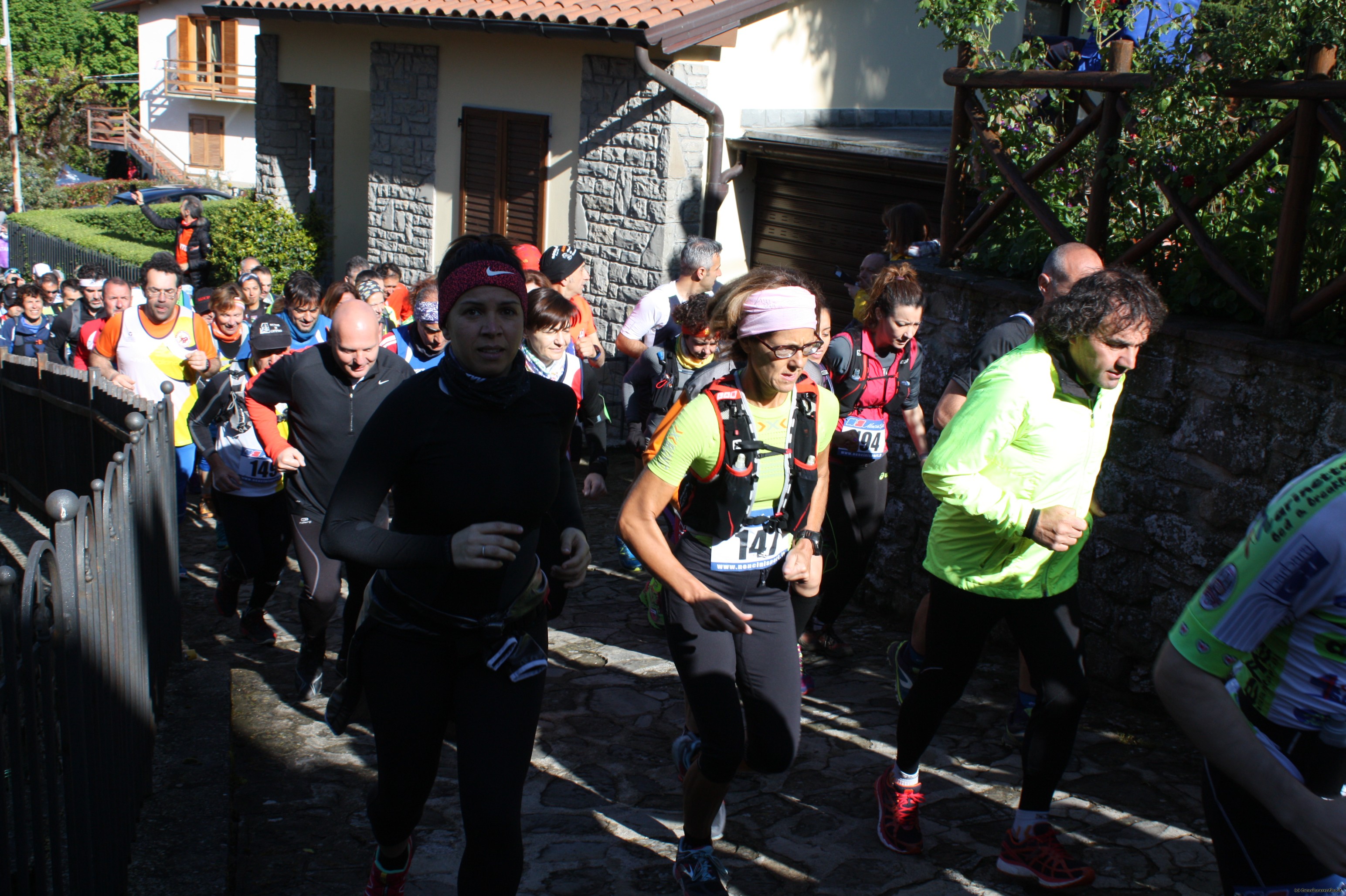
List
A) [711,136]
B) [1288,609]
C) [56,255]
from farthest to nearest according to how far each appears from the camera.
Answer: [56,255], [711,136], [1288,609]

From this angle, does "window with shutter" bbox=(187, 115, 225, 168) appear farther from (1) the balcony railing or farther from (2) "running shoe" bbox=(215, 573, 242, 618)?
(2) "running shoe" bbox=(215, 573, 242, 618)

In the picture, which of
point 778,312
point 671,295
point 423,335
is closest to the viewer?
point 778,312

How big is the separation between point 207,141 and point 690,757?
48857mm

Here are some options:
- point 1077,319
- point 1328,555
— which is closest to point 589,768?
point 1077,319

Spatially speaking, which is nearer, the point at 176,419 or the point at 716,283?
the point at 176,419

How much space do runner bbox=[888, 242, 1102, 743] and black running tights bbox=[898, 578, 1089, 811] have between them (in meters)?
0.48

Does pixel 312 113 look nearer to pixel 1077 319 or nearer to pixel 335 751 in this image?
pixel 335 751

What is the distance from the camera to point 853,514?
5.61 meters

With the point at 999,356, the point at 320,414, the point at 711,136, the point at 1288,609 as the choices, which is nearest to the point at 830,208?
the point at 711,136

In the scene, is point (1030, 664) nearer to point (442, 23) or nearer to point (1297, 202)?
point (1297, 202)

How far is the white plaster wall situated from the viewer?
151ft

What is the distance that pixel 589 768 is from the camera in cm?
469

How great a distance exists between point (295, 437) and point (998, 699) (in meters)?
3.43

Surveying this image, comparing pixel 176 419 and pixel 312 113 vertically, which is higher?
pixel 312 113
